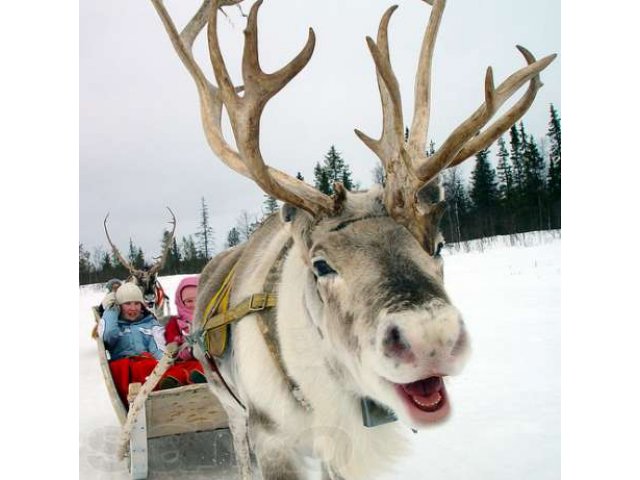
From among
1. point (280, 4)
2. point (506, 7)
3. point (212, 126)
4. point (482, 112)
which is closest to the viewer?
point (482, 112)

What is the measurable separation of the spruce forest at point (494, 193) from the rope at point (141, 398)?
0.46 meters

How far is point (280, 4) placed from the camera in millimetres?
2100

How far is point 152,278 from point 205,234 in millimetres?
620

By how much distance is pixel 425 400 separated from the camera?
3.44ft

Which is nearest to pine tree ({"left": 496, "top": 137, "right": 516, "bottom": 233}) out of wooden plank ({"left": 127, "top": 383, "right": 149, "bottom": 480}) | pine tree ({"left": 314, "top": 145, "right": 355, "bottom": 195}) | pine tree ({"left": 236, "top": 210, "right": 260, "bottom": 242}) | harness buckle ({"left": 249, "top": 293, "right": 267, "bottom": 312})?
pine tree ({"left": 314, "top": 145, "right": 355, "bottom": 195})

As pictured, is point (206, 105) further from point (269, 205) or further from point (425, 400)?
point (425, 400)

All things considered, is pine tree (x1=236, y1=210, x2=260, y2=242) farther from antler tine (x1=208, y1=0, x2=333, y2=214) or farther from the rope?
antler tine (x1=208, y1=0, x2=333, y2=214)

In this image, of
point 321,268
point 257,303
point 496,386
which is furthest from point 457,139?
point 496,386

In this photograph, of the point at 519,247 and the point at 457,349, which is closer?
the point at 457,349

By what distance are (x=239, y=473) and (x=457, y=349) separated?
1.50 metres

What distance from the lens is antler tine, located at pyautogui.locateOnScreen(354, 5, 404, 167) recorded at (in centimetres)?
123
